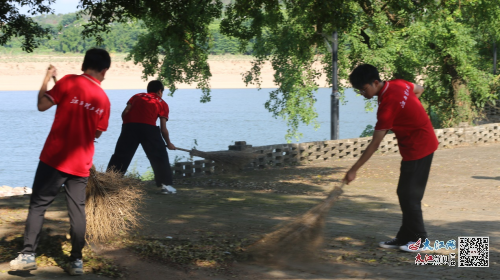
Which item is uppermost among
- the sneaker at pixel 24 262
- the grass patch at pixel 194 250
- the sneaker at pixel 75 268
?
the sneaker at pixel 24 262

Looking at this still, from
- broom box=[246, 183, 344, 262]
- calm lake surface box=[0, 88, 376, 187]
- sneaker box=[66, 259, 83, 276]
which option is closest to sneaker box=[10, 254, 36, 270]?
sneaker box=[66, 259, 83, 276]

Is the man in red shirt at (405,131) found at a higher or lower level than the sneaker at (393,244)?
higher

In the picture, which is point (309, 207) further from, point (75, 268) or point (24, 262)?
point (24, 262)

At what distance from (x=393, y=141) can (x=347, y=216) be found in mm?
9212

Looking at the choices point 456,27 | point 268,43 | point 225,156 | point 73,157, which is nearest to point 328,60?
point 268,43

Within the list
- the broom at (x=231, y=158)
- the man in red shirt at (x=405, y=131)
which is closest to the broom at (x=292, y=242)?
the man in red shirt at (x=405, y=131)

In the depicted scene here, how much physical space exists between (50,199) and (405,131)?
3.15m

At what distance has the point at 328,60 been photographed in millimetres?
20203

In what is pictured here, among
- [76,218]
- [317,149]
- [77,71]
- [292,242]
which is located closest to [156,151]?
[292,242]

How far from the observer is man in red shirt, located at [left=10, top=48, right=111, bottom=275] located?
4.42 metres

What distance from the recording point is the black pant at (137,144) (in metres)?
8.38

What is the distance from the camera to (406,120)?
204 inches

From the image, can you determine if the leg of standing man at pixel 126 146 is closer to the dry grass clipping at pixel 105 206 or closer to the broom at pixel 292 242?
the dry grass clipping at pixel 105 206

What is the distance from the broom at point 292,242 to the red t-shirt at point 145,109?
11.6ft
